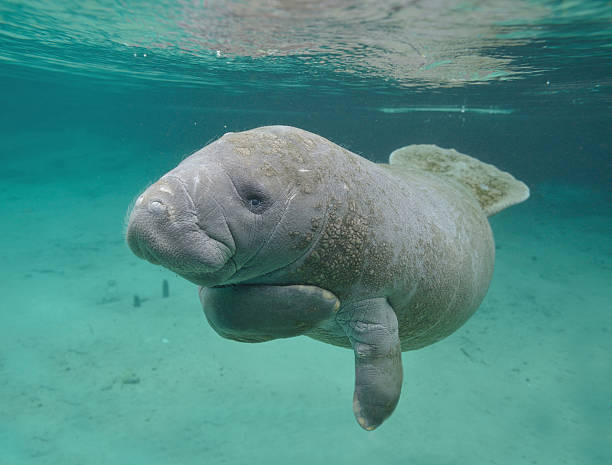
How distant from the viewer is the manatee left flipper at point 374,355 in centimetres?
258

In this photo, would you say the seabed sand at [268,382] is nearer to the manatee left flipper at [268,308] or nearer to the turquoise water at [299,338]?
the turquoise water at [299,338]

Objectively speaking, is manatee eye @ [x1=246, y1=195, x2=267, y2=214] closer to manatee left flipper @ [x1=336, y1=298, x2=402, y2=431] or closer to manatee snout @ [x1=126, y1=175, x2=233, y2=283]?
manatee snout @ [x1=126, y1=175, x2=233, y2=283]

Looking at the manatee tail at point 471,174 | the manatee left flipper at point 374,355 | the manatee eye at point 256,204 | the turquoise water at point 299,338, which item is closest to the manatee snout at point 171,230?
the manatee eye at point 256,204

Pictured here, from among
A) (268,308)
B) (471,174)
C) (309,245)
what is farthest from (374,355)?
(471,174)

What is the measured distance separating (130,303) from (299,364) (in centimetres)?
476

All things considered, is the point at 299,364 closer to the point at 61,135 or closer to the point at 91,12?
the point at 91,12

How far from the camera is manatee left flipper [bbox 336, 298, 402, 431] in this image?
2.58m

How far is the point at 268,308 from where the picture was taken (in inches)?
87.6

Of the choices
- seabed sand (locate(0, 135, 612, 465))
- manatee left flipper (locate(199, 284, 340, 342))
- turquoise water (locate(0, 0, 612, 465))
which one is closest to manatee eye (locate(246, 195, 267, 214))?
manatee left flipper (locate(199, 284, 340, 342))

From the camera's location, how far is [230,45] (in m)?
10.6

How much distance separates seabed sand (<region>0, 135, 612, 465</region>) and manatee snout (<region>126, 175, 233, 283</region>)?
492 cm

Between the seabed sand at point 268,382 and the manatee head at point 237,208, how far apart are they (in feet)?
15.5

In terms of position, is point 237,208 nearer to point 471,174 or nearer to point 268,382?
point 471,174

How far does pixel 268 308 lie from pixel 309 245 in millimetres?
400
